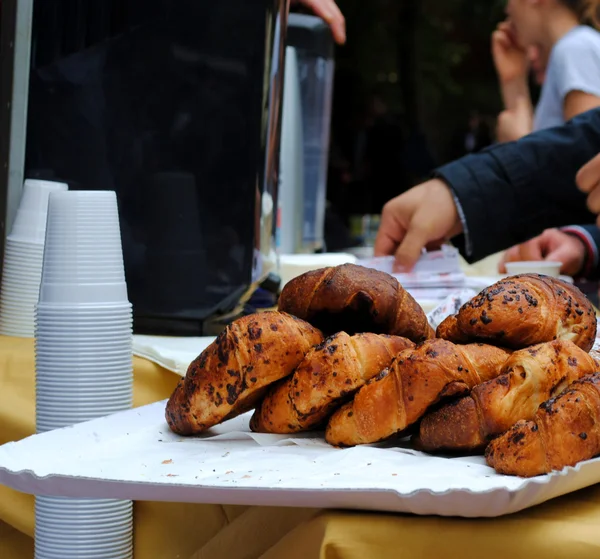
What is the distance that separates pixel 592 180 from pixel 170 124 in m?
0.63

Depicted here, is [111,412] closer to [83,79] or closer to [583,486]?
[583,486]

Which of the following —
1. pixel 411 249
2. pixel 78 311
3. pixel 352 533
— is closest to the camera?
pixel 352 533

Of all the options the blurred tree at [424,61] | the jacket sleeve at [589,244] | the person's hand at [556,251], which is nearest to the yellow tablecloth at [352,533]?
the person's hand at [556,251]

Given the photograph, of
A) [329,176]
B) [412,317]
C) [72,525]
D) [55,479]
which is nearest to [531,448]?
[412,317]

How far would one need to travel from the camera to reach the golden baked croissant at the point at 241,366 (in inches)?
25.5

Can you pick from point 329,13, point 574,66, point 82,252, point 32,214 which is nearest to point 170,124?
point 32,214

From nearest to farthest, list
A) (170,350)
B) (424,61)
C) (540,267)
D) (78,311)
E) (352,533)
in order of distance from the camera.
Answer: (352,533)
(78,311)
(170,350)
(540,267)
(424,61)

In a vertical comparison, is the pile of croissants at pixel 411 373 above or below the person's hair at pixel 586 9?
below

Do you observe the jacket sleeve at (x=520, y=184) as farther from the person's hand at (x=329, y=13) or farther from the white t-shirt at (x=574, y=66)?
the white t-shirt at (x=574, y=66)

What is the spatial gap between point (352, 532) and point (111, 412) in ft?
1.01

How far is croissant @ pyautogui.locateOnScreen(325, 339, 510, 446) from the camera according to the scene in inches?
23.6

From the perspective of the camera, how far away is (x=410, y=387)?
1.97ft

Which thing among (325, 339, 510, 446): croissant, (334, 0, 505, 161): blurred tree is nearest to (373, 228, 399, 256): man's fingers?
(325, 339, 510, 446): croissant

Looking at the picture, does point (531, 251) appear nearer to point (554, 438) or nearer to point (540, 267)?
point (540, 267)
